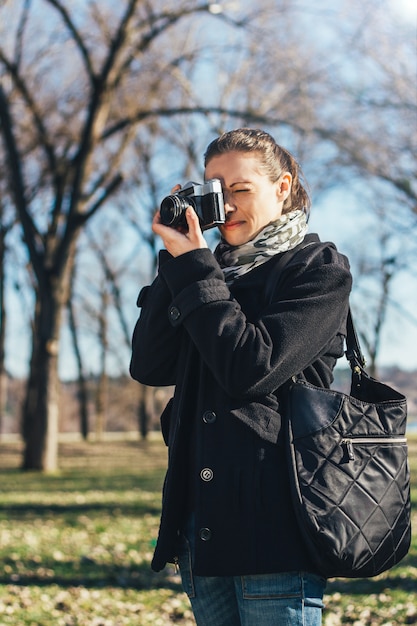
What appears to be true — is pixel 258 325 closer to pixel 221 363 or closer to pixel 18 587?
pixel 221 363

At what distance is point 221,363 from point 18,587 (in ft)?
14.9

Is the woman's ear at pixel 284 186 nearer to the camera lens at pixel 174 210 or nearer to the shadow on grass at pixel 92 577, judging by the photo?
the camera lens at pixel 174 210

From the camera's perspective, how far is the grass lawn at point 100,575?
5234 millimetres

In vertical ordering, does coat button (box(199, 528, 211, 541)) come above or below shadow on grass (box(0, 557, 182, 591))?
above

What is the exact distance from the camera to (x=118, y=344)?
34938 millimetres

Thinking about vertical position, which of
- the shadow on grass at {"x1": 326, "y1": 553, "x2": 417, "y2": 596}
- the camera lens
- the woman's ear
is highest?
the woman's ear

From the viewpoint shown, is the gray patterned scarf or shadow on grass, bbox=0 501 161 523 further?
shadow on grass, bbox=0 501 161 523

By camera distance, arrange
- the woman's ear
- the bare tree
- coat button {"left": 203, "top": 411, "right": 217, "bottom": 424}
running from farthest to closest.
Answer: the bare tree, the woman's ear, coat button {"left": 203, "top": 411, "right": 217, "bottom": 424}

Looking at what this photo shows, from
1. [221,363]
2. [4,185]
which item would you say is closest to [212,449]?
[221,363]

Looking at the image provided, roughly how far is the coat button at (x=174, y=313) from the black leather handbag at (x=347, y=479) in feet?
1.13

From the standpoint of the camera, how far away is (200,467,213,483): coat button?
197 cm

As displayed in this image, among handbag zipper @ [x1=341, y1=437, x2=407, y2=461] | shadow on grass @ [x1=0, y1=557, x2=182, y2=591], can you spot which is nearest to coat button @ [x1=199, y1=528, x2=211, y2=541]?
handbag zipper @ [x1=341, y1=437, x2=407, y2=461]

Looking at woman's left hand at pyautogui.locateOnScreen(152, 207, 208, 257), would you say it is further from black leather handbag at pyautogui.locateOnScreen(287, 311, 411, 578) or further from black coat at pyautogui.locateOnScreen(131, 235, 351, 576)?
black leather handbag at pyautogui.locateOnScreen(287, 311, 411, 578)

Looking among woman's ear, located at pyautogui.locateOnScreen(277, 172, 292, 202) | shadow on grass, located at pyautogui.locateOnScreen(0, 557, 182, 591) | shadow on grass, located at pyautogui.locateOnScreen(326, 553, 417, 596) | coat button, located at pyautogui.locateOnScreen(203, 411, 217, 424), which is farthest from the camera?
shadow on grass, located at pyautogui.locateOnScreen(0, 557, 182, 591)
